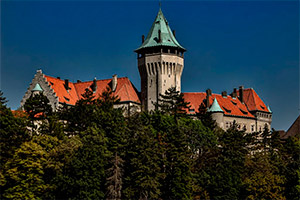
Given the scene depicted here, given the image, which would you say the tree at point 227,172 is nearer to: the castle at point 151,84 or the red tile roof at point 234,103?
the castle at point 151,84

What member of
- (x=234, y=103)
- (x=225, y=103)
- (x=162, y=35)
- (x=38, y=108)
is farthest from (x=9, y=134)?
(x=234, y=103)

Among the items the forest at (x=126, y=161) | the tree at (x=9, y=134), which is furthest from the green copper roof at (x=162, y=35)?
the tree at (x=9, y=134)

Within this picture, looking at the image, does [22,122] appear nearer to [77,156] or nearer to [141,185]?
[77,156]

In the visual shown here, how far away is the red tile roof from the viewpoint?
3976 inches

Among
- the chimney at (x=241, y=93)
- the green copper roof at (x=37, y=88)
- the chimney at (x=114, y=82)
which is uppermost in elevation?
the chimney at (x=241, y=93)

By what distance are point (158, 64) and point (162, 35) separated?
5.30 m

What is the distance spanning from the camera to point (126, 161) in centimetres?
6444

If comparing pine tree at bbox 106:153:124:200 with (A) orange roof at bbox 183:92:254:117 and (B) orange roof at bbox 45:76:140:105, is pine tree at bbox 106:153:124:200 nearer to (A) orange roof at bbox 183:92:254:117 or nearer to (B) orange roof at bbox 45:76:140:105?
(B) orange roof at bbox 45:76:140:105

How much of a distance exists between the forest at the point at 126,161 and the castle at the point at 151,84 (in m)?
11.1

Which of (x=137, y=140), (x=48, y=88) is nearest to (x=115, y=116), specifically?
(x=137, y=140)

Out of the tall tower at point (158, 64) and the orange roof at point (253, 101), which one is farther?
the orange roof at point (253, 101)

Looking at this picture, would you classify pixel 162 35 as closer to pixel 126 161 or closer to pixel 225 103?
pixel 225 103

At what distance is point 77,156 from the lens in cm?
6266

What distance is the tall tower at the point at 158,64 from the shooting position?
90312 mm
